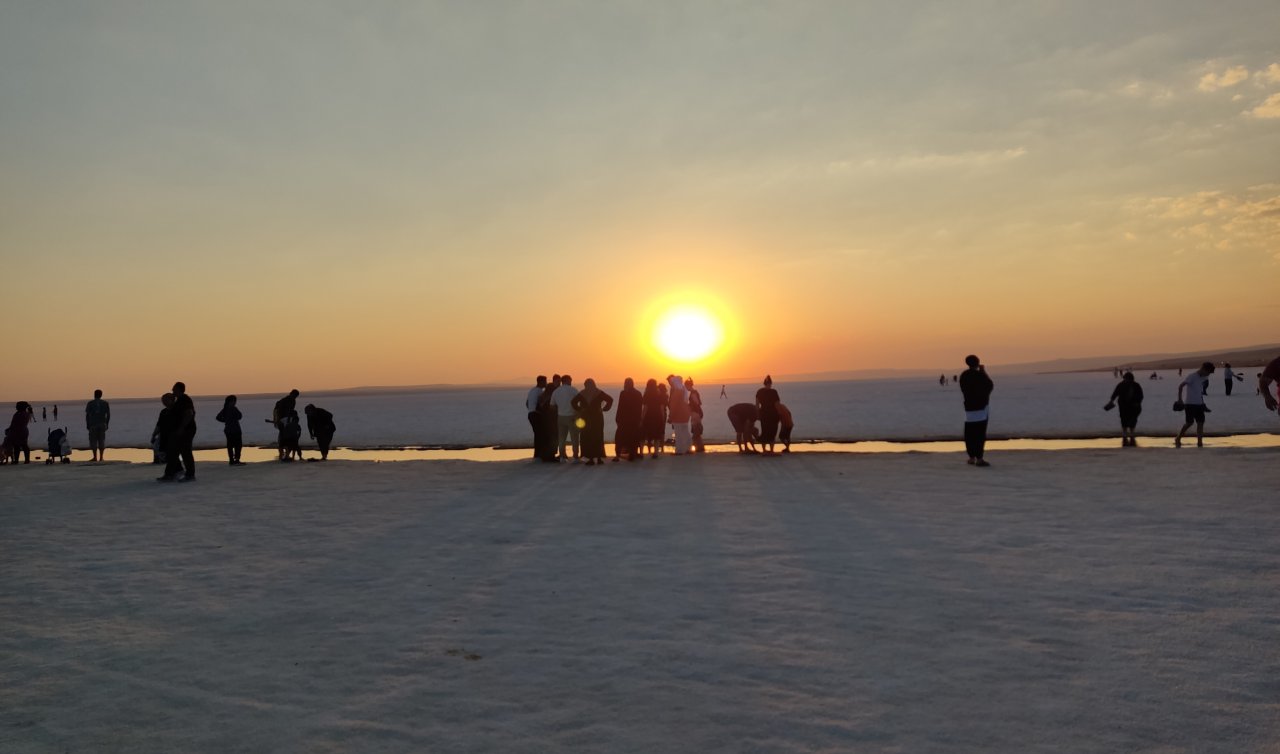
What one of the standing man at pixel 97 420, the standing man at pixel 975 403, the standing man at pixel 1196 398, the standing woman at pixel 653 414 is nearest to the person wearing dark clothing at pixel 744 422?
the standing woman at pixel 653 414

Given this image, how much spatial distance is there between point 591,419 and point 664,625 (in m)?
12.8

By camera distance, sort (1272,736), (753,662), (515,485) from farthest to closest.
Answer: (515,485), (753,662), (1272,736)

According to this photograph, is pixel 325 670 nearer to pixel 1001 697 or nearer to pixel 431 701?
pixel 431 701

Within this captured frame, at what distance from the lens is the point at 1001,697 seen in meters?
4.89

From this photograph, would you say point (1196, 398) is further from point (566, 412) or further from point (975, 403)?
point (566, 412)

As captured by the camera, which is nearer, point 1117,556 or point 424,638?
point 424,638

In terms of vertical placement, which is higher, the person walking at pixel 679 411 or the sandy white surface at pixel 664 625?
the person walking at pixel 679 411

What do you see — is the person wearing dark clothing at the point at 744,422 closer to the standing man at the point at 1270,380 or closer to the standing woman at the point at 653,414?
the standing woman at the point at 653,414

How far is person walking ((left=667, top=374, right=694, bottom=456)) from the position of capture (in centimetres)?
Result: 2012

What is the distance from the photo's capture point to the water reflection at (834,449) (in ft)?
70.2

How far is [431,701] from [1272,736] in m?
4.67

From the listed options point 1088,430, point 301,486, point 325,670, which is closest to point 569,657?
point 325,670

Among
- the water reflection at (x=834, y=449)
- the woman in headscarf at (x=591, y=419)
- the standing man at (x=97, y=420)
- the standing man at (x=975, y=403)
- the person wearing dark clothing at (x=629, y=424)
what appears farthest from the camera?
the standing man at (x=97, y=420)

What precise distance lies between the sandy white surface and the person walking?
732cm
